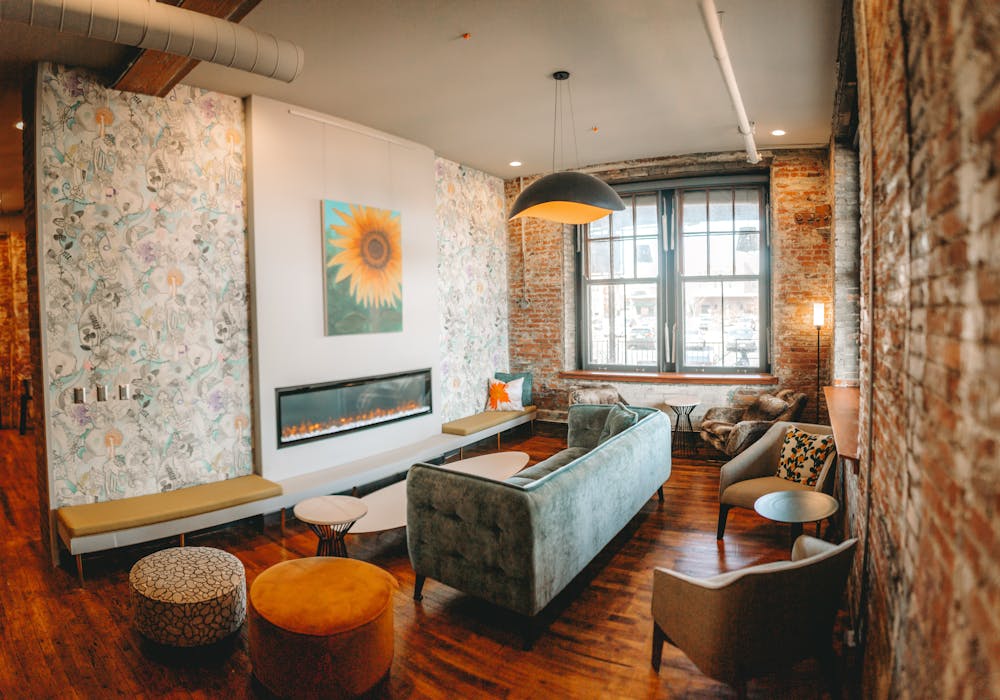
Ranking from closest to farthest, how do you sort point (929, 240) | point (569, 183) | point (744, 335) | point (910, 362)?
1. point (929, 240)
2. point (910, 362)
3. point (569, 183)
4. point (744, 335)

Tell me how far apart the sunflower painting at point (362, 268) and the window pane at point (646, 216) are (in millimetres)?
3308

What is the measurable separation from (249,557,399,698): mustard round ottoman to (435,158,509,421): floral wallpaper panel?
13.7 feet

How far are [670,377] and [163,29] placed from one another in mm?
6167

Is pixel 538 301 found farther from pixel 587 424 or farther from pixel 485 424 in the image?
pixel 587 424

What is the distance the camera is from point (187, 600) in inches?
113

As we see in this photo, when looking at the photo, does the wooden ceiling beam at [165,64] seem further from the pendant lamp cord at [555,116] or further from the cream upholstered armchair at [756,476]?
the cream upholstered armchair at [756,476]

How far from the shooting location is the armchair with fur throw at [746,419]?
5629 millimetres

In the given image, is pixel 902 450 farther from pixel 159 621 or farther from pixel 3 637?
pixel 3 637

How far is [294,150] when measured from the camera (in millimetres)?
5016

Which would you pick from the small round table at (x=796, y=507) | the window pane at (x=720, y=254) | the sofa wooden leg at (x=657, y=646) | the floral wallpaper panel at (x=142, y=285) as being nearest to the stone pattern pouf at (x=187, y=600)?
the floral wallpaper panel at (x=142, y=285)

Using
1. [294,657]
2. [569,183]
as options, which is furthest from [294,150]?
[294,657]

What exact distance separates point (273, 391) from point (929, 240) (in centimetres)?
464

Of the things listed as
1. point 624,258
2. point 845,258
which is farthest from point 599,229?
point 845,258

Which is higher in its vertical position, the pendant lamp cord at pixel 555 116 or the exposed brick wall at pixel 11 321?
the pendant lamp cord at pixel 555 116
